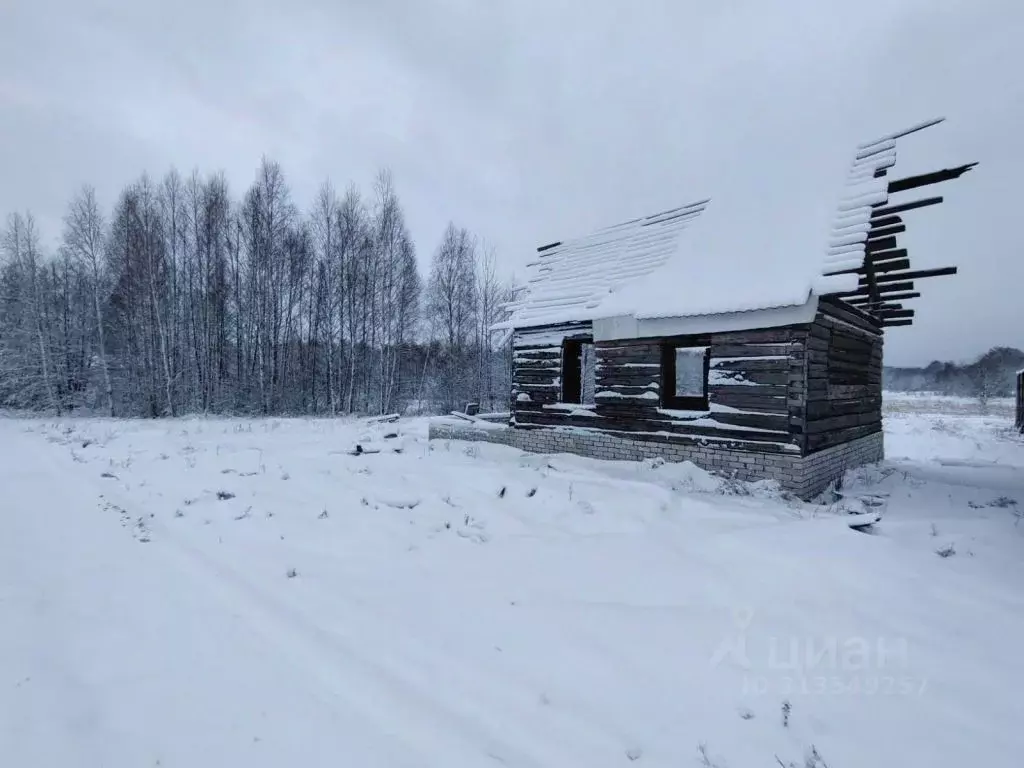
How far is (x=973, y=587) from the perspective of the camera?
368 centimetres

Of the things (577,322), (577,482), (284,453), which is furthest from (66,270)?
(577,482)

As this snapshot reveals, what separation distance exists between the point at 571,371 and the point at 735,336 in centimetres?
458

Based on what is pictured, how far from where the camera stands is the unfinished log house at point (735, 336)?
25.6 feet

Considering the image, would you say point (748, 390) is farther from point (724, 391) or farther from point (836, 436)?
point (836, 436)

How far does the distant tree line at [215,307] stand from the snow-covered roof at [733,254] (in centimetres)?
1369

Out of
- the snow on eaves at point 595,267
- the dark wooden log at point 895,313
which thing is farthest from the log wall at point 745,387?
the snow on eaves at point 595,267

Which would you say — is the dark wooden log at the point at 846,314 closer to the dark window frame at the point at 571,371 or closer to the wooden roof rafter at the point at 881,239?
the wooden roof rafter at the point at 881,239

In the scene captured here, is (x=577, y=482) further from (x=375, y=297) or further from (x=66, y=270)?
(x=66, y=270)

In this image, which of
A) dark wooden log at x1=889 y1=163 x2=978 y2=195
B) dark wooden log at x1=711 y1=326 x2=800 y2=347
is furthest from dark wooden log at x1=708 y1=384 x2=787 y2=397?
dark wooden log at x1=889 y1=163 x2=978 y2=195

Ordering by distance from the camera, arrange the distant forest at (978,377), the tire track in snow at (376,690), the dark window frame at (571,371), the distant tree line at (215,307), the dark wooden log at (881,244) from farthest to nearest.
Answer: the distant forest at (978,377), the distant tree line at (215,307), the dark window frame at (571,371), the dark wooden log at (881,244), the tire track in snow at (376,690)

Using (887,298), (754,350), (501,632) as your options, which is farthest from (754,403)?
(501,632)

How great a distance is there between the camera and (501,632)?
3.45 meters

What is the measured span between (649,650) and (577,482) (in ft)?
13.4

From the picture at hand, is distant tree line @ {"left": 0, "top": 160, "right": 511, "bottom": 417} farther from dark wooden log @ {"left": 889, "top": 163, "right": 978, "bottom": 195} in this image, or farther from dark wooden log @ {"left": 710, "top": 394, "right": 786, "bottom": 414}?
dark wooden log @ {"left": 889, "top": 163, "right": 978, "bottom": 195}
